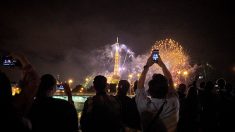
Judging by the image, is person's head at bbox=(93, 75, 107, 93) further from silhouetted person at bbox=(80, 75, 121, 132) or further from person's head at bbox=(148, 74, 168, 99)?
person's head at bbox=(148, 74, 168, 99)

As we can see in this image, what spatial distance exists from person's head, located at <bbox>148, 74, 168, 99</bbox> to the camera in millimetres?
2147

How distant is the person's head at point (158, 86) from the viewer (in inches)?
183

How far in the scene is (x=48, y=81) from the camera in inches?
186

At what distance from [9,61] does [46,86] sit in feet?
2.62

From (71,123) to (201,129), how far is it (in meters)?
5.28

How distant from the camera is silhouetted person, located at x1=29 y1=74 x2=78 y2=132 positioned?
176 inches

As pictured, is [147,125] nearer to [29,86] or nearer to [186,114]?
[29,86]

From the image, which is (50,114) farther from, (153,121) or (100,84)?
(153,121)

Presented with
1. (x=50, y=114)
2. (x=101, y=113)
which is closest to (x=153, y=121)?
(x=101, y=113)

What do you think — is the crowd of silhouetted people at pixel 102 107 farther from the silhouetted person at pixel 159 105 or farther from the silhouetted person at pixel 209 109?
the silhouetted person at pixel 209 109

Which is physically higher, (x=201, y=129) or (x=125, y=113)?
(x=125, y=113)

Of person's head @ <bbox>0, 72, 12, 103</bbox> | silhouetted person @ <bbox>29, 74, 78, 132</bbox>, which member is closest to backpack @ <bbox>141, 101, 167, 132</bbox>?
silhouetted person @ <bbox>29, 74, 78, 132</bbox>

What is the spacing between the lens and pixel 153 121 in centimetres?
471

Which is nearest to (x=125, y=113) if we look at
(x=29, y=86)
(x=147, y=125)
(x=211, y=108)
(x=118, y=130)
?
(x=118, y=130)
